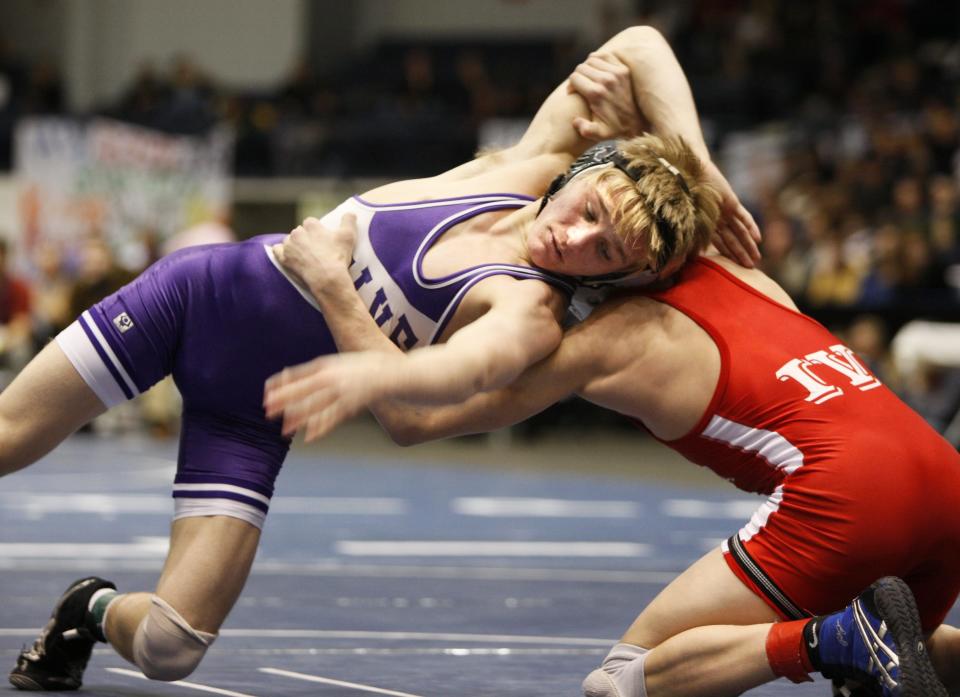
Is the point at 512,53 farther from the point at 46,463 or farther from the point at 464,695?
the point at 464,695

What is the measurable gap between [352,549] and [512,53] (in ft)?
44.1

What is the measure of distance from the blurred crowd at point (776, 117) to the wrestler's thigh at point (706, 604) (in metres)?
6.87

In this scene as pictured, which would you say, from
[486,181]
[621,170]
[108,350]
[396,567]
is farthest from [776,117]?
[108,350]

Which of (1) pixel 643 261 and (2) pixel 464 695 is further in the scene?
(2) pixel 464 695

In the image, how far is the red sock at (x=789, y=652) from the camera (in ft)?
9.82

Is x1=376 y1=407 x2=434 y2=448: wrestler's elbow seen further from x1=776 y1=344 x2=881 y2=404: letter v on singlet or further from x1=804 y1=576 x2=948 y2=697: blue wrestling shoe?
x1=804 y1=576 x2=948 y2=697: blue wrestling shoe

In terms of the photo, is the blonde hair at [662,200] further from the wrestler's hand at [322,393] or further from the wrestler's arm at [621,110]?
the wrestler's hand at [322,393]

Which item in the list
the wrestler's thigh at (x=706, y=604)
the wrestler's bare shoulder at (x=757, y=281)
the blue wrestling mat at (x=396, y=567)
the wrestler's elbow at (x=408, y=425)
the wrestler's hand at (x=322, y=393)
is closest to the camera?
the wrestler's hand at (x=322, y=393)

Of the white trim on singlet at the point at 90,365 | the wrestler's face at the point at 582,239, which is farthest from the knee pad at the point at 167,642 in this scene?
the wrestler's face at the point at 582,239

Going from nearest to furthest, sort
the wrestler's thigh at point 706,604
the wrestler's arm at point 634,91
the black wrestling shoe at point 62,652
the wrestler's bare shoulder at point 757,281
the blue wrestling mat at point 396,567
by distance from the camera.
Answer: the wrestler's thigh at point 706,604, the wrestler's bare shoulder at point 757,281, the black wrestling shoe at point 62,652, the wrestler's arm at point 634,91, the blue wrestling mat at point 396,567

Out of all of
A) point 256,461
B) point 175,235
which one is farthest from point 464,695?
point 175,235

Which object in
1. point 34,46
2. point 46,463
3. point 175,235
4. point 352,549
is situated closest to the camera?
point 352,549

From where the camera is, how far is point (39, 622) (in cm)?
456

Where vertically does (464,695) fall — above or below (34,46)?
above
